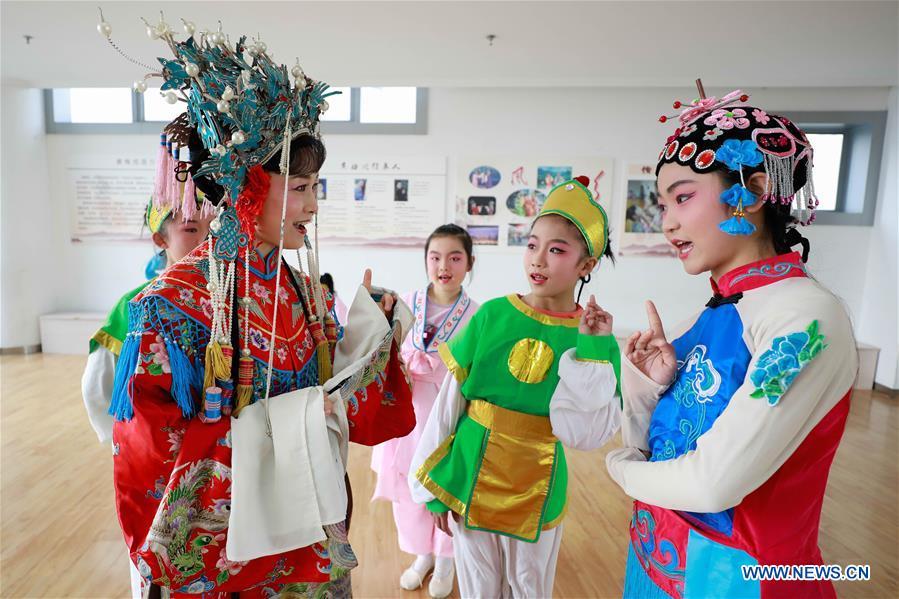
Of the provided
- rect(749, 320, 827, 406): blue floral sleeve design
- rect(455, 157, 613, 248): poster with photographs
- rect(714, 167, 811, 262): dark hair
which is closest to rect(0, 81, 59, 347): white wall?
rect(455, 157, 613, 248): poster with photographs

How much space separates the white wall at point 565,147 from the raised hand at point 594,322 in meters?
4.09

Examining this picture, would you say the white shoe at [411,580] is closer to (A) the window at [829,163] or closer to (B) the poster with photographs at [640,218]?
(B) the poster with photographs at [640,218]

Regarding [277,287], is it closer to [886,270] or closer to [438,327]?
[438,327]

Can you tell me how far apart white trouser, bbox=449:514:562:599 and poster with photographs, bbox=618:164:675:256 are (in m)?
4.32

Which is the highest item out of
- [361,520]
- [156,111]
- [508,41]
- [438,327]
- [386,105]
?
[508,41]

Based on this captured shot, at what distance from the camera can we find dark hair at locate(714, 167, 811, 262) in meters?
0.96

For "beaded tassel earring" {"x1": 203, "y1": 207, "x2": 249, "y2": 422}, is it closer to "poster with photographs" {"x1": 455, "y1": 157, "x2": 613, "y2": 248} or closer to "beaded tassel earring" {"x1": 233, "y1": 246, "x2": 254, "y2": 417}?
"beaded tassel earring" {"x1": 233, "y1": 246, "x2": 254, "y2": 417}

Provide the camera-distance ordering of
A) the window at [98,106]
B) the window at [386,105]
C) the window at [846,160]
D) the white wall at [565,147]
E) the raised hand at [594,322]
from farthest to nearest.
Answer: the window at [98,106] → the window at [386,105] → the white wall at [565,147] → the window at [846,160] → the raised hand at [594,322]

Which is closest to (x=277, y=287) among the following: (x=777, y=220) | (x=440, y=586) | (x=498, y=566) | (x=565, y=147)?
(x=777, y=220)

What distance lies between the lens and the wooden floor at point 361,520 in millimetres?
2137

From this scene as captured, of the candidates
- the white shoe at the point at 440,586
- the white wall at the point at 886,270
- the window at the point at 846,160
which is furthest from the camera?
the window at the point at 846,160

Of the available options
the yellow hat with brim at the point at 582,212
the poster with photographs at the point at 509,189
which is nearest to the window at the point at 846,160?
the poster with photographs at the point at 509,189

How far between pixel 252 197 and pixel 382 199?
14.7 feet

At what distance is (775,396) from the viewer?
0.82m
